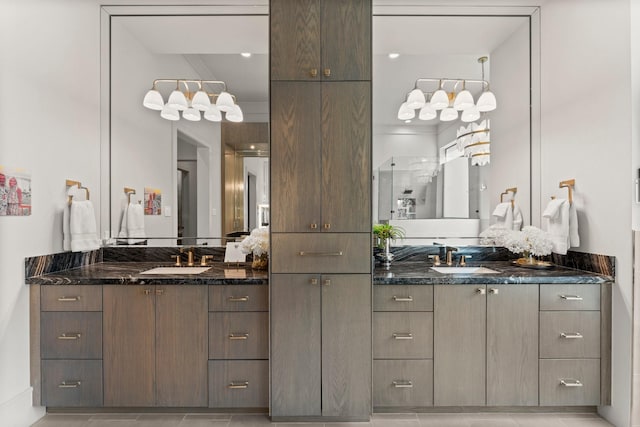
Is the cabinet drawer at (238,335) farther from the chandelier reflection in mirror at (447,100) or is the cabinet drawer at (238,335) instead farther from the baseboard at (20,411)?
the chandelier reflection in mirror at (447,100)

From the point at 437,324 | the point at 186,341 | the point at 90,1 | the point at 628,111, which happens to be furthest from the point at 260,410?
the point at 90,1

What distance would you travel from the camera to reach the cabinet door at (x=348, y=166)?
78.4 inches

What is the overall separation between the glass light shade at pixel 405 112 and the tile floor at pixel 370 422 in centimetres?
200

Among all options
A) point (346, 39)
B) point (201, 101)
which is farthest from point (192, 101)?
point (346, 39)

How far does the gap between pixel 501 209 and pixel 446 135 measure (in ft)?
2.27

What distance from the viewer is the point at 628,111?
1.90 meters

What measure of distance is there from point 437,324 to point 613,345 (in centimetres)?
99

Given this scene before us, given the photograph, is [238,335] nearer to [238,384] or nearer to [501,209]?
[238,384]

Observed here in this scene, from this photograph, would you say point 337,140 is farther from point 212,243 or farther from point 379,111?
point 212,243

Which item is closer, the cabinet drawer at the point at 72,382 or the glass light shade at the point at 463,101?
the cabinet drawer at the point at 72,382

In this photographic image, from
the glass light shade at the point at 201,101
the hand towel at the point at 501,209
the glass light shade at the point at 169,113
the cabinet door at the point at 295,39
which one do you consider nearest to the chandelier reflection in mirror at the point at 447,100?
the hand towel at the point at 501,209

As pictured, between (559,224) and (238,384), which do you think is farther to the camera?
(559,224)

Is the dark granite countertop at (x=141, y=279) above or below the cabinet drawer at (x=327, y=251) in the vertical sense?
below

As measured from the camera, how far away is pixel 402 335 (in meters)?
2.07
